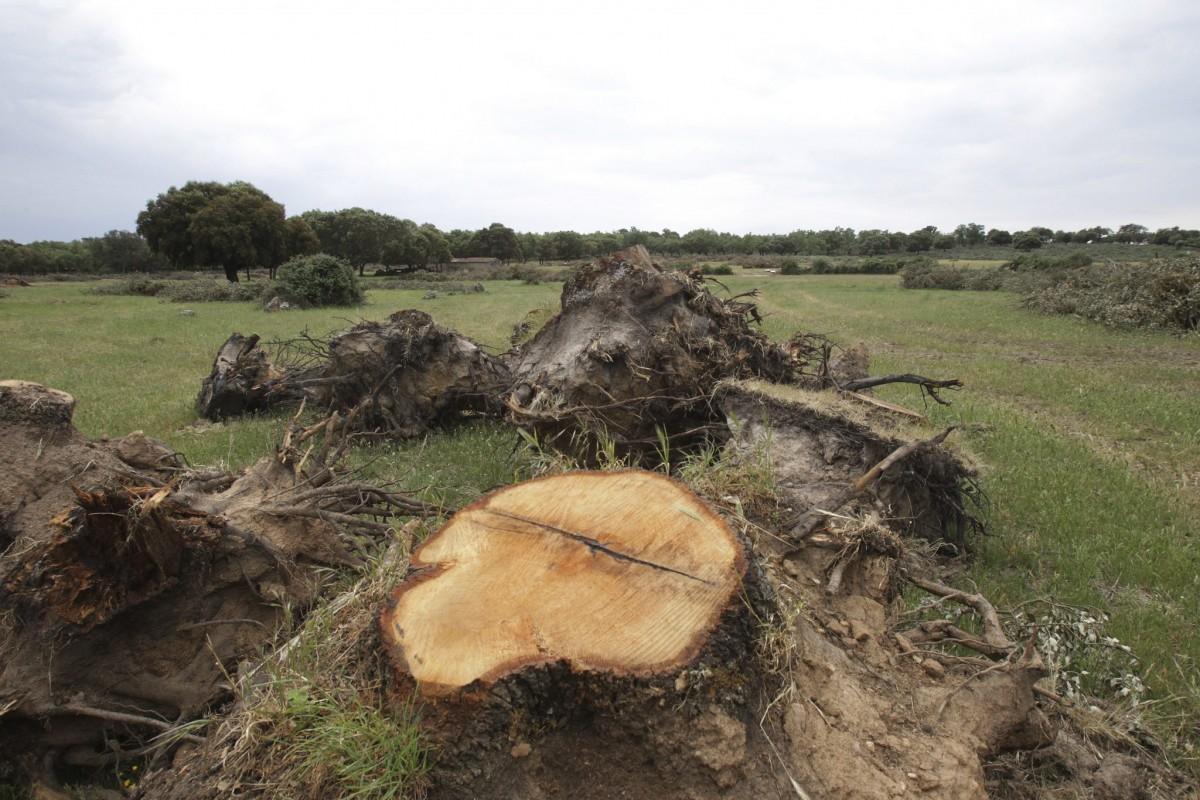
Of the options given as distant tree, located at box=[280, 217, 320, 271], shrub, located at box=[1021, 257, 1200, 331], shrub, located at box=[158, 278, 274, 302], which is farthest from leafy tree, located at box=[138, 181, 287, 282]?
shrub, located at box=[1021, 257, 1200, 331]

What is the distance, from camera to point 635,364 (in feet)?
19.6

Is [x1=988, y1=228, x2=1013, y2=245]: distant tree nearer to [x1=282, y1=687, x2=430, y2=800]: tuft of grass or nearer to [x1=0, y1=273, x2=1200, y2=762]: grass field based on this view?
[x1=0, y1=273, x2=1200, y2=762]: grass field

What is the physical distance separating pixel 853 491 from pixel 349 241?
64872 mm

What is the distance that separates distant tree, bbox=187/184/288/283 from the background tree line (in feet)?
0.22

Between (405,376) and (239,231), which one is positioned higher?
(239,231)

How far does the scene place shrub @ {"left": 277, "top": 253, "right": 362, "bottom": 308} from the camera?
27.2 meters

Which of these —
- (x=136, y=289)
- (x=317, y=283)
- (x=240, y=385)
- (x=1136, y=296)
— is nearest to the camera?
(x=240, y=385)

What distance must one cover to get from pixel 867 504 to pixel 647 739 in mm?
2652

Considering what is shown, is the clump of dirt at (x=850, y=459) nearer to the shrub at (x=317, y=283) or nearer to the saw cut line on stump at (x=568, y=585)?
the saw cut line on stump at (x=568, y=585)

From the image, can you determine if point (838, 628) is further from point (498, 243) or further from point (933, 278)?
point (498, 243)

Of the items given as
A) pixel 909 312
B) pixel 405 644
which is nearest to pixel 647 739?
pixel 405 644

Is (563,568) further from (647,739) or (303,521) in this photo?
(303,521)

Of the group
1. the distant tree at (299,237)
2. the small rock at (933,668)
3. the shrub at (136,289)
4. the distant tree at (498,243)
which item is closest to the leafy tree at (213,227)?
the distant tree at (299,237)

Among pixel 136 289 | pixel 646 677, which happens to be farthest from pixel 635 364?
pixel 136 289
